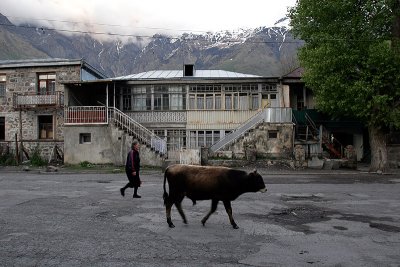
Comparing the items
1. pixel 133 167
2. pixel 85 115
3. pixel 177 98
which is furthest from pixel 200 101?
pixel 133 167

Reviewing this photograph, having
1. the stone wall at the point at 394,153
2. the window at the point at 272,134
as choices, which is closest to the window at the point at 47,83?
the window at the point at 272,134

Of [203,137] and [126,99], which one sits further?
[126,99]

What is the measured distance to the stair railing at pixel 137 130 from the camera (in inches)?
1081

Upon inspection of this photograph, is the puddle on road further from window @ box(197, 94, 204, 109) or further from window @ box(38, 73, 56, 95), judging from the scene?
window @ box(38, 73, 56, 95)

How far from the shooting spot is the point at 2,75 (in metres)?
31.9

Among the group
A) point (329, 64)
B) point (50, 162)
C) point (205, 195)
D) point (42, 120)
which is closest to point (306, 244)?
point (205, 195)

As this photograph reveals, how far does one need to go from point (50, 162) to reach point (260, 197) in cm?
2134

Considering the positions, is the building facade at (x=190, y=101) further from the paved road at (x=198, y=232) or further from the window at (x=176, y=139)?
the paved road at (x=198, y=232)

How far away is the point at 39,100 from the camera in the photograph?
30391mm

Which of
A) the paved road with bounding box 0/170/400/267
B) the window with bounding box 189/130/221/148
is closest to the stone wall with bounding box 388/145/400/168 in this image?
the window with bounding box 189/130/221/148

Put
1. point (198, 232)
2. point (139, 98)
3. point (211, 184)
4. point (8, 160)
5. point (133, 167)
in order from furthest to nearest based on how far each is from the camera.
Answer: point (139, 98) → point (8, 160) → point (133, 167) → point (211, 184) → point (198, 232)

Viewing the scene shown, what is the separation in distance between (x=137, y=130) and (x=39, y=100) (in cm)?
842

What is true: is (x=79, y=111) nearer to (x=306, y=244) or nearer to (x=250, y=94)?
(x=250, y=94)

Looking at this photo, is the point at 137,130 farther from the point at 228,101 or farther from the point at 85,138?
the point at 228,101
